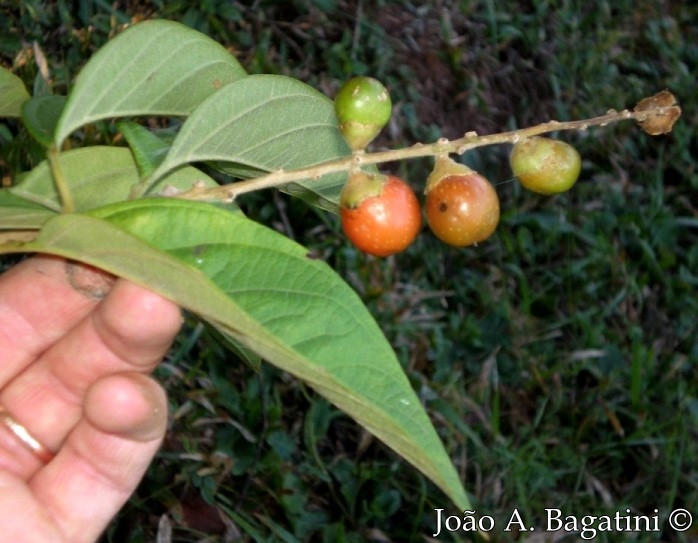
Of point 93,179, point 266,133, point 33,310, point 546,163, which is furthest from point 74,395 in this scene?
point 546,163

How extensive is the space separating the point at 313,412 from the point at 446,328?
76 centimetres

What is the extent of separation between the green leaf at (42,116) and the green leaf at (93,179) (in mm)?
44

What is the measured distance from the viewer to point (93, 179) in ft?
4.35

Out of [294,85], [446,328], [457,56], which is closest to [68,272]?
[294,85]

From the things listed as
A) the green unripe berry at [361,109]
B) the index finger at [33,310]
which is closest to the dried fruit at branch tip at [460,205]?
the green unripe berry at [361,109]

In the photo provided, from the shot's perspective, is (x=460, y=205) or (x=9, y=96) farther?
(x=9, y=96)

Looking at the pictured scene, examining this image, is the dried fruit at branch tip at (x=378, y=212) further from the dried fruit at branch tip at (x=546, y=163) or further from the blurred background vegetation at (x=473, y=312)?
the blurred background vegetation at (x=473, y=312)

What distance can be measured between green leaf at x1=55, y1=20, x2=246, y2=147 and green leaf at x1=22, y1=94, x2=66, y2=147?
0.05 m

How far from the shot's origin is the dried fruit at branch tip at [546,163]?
51.8 inches

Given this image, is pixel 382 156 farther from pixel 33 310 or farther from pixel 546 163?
pixel 33 310

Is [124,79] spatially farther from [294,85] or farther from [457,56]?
[457,56]

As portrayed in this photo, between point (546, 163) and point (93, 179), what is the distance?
74 centimetres

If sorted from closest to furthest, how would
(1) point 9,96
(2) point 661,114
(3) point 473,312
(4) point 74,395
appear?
(2) point 661,114 < (1) point 9,96 < (4) point 74,395 < (3) point 473,312

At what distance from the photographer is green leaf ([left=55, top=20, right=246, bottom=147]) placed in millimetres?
1193
